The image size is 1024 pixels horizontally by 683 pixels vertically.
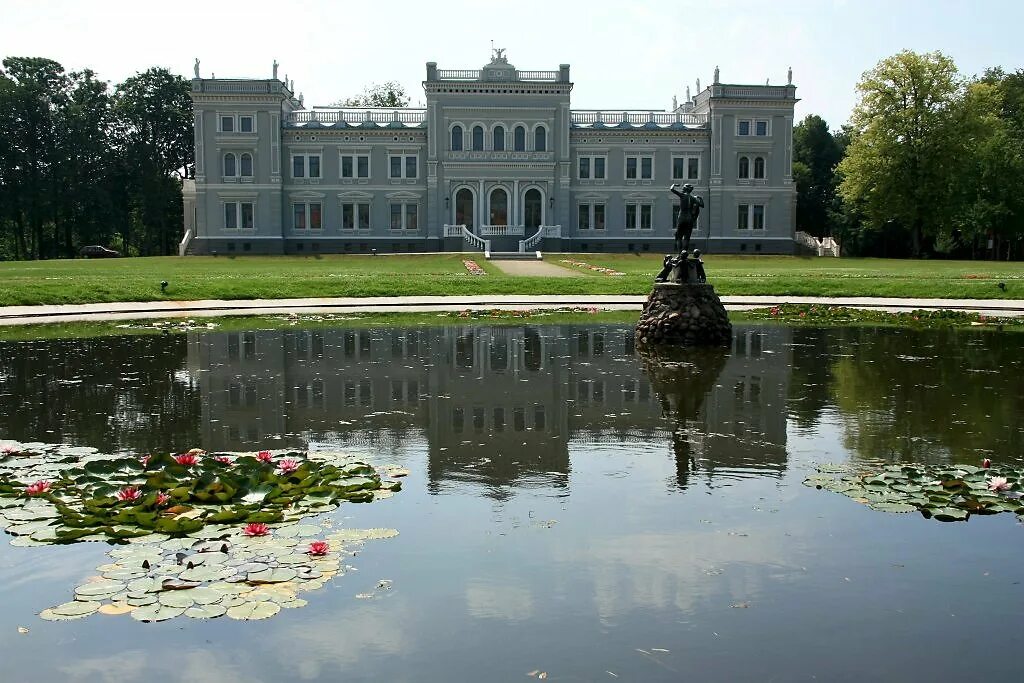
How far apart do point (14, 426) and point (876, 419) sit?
9.31 metres

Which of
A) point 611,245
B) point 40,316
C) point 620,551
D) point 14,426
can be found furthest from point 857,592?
point 611,245

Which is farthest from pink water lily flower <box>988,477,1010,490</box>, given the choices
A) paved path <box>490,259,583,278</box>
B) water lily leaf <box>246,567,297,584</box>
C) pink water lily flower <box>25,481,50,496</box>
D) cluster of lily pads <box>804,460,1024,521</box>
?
paved path <box>490,259,583,278</box>

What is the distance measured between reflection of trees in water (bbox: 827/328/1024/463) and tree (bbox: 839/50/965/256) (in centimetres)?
4898

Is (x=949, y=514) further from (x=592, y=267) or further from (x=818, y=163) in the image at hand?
(x=818, y=163)

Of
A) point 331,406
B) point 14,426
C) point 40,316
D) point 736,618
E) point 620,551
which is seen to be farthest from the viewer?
point 40,316

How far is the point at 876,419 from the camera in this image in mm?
11219

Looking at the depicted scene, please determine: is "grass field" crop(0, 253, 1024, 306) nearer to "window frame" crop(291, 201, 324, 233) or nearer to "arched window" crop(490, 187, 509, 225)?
"arched window" crop(490, 187, 509, 225)

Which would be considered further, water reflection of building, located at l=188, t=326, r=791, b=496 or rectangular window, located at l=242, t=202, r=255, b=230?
rectangular window, located at l=242, t=202, r=255, b=230

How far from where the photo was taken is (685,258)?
17.9 m

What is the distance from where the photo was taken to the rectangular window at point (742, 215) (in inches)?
2783

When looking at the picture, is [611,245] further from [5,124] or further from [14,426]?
[14,426]

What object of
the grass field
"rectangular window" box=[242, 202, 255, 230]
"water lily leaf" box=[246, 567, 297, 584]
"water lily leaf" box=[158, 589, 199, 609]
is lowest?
"water lily leaf" box=[158, 589, 199, 609]

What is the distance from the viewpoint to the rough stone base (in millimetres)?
17828

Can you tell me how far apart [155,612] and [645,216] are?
67.4 meters
